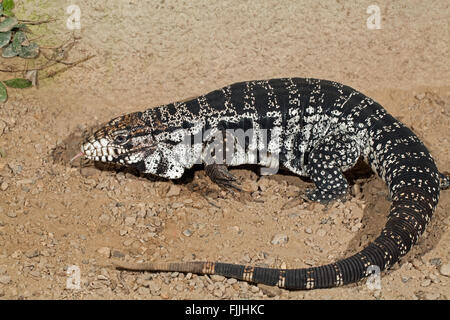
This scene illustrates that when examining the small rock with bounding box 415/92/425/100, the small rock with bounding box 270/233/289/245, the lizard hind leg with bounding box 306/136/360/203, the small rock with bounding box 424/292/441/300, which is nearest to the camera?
the small rock with bounding box 424/292/441/300

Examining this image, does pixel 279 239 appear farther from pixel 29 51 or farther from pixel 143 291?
pixel 29 51

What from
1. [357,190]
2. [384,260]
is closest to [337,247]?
[384,260]

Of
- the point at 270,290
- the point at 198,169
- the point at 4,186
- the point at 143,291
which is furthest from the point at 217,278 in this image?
the point at 4,186

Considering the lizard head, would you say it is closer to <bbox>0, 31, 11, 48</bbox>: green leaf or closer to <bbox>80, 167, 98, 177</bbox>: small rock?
<bbox>80, 167, 98, 177</bbox>: small rock

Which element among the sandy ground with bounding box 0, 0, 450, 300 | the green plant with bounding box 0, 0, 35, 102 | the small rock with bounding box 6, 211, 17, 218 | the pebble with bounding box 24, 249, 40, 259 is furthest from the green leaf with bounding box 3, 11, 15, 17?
the pebble with bounding box 24, 249, 40, 259

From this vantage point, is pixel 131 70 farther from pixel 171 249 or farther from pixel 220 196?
pixel 171 249
